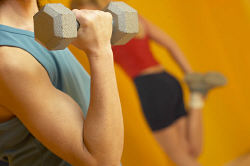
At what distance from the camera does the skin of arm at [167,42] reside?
1.50 meters

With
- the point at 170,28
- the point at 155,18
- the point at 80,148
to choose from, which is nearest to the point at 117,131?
the point at 80,148

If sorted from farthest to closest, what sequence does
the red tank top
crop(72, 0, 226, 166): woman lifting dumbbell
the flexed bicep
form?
1. crop(72, 0, 226, 166): woman lifting dumbbell
2. the red tank top
3. the flexed bicep

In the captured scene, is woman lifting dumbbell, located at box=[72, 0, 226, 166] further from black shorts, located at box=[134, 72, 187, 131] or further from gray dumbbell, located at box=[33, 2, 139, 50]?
gray dumbbell, located at box=[33, 2, 139, 50]

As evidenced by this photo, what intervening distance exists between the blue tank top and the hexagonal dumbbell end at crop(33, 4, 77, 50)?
37mm

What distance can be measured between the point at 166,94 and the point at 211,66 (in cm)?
43

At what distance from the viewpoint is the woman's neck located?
23.4 inches

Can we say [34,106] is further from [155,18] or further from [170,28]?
[170,28]

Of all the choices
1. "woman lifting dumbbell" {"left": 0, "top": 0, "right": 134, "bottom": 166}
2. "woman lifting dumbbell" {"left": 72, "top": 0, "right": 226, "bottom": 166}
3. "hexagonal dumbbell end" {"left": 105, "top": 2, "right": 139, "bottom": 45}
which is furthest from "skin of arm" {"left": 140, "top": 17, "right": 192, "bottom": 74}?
"woman lifting dumbbell" {"left": 0, "top": 0, "right": 134, "bottom": 166}

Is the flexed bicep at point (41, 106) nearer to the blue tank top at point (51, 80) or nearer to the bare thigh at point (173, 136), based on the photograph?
the blue tank top at point (51, 80)

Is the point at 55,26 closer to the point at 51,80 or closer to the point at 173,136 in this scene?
the point at 51,80

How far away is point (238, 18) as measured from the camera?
6.79 ft

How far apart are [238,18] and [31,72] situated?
5.84ft

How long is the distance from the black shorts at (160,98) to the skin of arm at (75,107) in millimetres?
864

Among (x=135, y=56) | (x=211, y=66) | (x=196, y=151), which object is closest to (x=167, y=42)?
(x=135, y=56)
